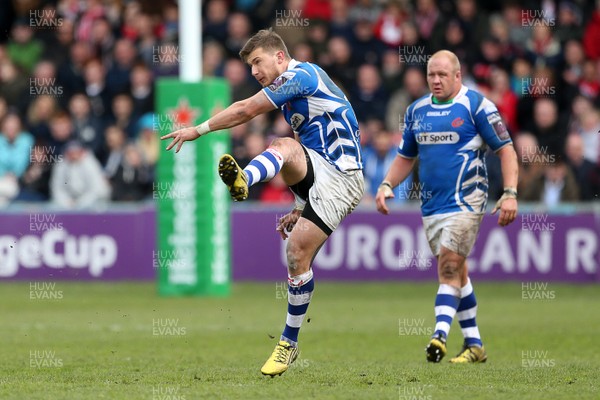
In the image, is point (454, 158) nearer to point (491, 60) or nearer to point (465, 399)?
point (465, 399)

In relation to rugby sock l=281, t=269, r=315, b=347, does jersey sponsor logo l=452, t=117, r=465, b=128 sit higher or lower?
higher

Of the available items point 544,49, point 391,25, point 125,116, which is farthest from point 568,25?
point 125,116

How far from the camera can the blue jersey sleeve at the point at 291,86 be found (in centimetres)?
845

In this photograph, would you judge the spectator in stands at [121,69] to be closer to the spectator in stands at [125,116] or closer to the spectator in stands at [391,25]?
the spectator in stands at [125,116]

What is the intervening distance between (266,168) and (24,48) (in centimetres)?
1495

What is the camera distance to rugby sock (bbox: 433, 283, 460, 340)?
9555mm

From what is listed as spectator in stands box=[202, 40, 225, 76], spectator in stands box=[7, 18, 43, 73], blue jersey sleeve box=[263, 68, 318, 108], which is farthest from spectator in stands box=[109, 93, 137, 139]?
blue jersey sleeve box=[263, 68, 318, 108]

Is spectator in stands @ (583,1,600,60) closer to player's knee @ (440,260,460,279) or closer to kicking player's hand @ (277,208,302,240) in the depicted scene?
→ player's knee @ (440,260,460,279)

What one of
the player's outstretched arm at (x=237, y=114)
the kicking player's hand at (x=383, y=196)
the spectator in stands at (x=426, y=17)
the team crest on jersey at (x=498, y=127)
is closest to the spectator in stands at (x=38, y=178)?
the spectator in stands at (x=426, y=17)

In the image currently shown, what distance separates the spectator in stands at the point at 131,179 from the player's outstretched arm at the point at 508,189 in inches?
402

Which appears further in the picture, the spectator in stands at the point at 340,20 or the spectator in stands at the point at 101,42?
the spectator in stands at the point at 101,42

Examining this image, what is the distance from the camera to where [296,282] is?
874cm

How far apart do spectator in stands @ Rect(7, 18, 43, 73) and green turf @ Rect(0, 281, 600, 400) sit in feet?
17.8

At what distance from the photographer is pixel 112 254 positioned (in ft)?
60.2
